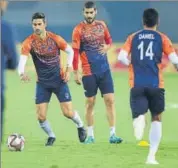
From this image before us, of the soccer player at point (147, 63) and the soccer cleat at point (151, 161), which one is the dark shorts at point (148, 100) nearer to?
the soccer player at point (147, 63)

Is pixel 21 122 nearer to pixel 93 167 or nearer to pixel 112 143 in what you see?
pixel 112 143

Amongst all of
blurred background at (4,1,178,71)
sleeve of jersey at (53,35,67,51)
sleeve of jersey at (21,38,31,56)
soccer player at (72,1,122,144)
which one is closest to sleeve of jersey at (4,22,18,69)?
sleeve of jersey at (21,38,31,56)

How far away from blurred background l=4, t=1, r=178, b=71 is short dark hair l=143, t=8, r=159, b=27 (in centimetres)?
1767

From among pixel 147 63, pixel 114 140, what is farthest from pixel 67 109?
pixel 147 63

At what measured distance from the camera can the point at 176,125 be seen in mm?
16125

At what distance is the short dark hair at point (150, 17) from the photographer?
10.6m

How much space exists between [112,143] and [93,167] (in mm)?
2660

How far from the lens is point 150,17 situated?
10609 millimetres

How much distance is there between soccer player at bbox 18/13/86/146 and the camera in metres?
12.4

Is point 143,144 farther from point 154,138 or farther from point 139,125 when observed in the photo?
point 154,138

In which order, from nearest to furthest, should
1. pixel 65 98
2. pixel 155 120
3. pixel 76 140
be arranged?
pixel 155 120 → pixel 65 98 → pixel 76 140

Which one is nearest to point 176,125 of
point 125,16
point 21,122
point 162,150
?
point 21,122

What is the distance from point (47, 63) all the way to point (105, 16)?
16.3m

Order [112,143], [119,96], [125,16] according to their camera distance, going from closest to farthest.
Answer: [112,143], [119,96], [125,16]
